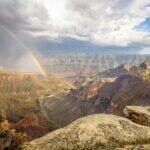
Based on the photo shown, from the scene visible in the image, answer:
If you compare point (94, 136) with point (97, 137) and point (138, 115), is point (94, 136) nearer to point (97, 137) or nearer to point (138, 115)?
point (97, 137)

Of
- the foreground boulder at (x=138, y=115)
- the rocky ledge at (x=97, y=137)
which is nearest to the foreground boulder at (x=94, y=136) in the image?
the rocky ledge at (x=97, y=137)

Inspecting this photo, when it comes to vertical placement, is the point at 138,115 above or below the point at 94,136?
above

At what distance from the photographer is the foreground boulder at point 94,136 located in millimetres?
11031

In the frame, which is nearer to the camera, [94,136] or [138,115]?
[94,136]

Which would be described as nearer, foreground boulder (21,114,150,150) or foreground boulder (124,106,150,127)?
foreground boulder (21,114,150,150)

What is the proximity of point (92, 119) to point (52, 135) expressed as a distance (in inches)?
70.3

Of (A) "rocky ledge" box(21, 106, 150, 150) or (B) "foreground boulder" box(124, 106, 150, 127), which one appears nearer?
(A) "rocky ledge" box(21, 106, 150, 150)

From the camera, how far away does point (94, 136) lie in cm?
1134

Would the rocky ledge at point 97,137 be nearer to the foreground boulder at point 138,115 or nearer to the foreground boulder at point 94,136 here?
the foreground boulder at point 94,136

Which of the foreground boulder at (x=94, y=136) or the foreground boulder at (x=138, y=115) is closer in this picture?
the foreground boulder at (x=94, y=136)

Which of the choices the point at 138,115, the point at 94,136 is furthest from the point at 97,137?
the point at 138,115

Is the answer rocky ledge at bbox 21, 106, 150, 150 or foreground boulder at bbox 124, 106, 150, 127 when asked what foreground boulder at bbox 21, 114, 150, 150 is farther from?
foreground boulder at bbox 124, 106, 150, 127

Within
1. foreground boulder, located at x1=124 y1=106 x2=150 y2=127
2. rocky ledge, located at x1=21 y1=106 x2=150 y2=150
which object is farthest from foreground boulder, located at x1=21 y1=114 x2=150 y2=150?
foreground boulder, located at x1=124 y1=106 x2=150 y2=127

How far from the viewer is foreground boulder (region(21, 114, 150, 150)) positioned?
11.0 metres
